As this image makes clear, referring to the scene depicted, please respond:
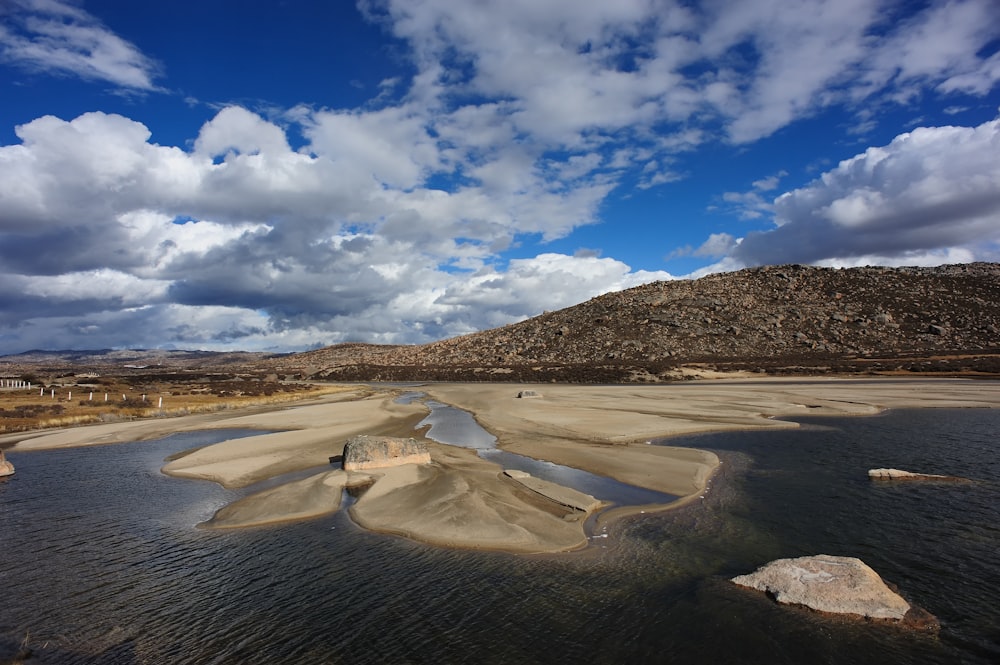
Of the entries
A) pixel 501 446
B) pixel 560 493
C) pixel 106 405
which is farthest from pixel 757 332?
pixel 106 405

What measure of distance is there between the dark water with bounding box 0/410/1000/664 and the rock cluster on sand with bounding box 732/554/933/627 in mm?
317

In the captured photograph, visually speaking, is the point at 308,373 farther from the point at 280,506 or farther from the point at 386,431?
the point at 280,506

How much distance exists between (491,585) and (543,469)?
10.1 meters

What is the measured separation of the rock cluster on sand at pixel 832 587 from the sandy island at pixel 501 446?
4.23m

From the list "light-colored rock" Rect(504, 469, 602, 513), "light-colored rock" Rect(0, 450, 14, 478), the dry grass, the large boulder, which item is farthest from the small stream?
the dry grass

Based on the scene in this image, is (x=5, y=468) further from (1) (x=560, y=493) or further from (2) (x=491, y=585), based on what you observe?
(1) (x=560, y=493)

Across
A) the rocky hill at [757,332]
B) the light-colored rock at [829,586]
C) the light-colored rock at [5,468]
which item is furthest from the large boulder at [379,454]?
the rocky hill at [757,332]

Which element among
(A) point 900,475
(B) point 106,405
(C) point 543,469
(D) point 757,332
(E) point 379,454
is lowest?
(C) point 543,469

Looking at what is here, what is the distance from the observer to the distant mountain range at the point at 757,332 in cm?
7156

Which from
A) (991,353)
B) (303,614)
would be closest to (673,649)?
(303,614)

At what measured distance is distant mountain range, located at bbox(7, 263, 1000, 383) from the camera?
7156cm

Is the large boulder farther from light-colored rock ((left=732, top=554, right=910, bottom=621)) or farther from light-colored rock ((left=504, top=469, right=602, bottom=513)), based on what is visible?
light-colored rock ((left=732, top=554, right=910, bottom=621))

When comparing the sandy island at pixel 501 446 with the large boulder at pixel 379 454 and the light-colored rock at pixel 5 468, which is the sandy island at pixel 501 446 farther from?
the light-colored rock at pixel 5 468

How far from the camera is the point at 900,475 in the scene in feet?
54.9
